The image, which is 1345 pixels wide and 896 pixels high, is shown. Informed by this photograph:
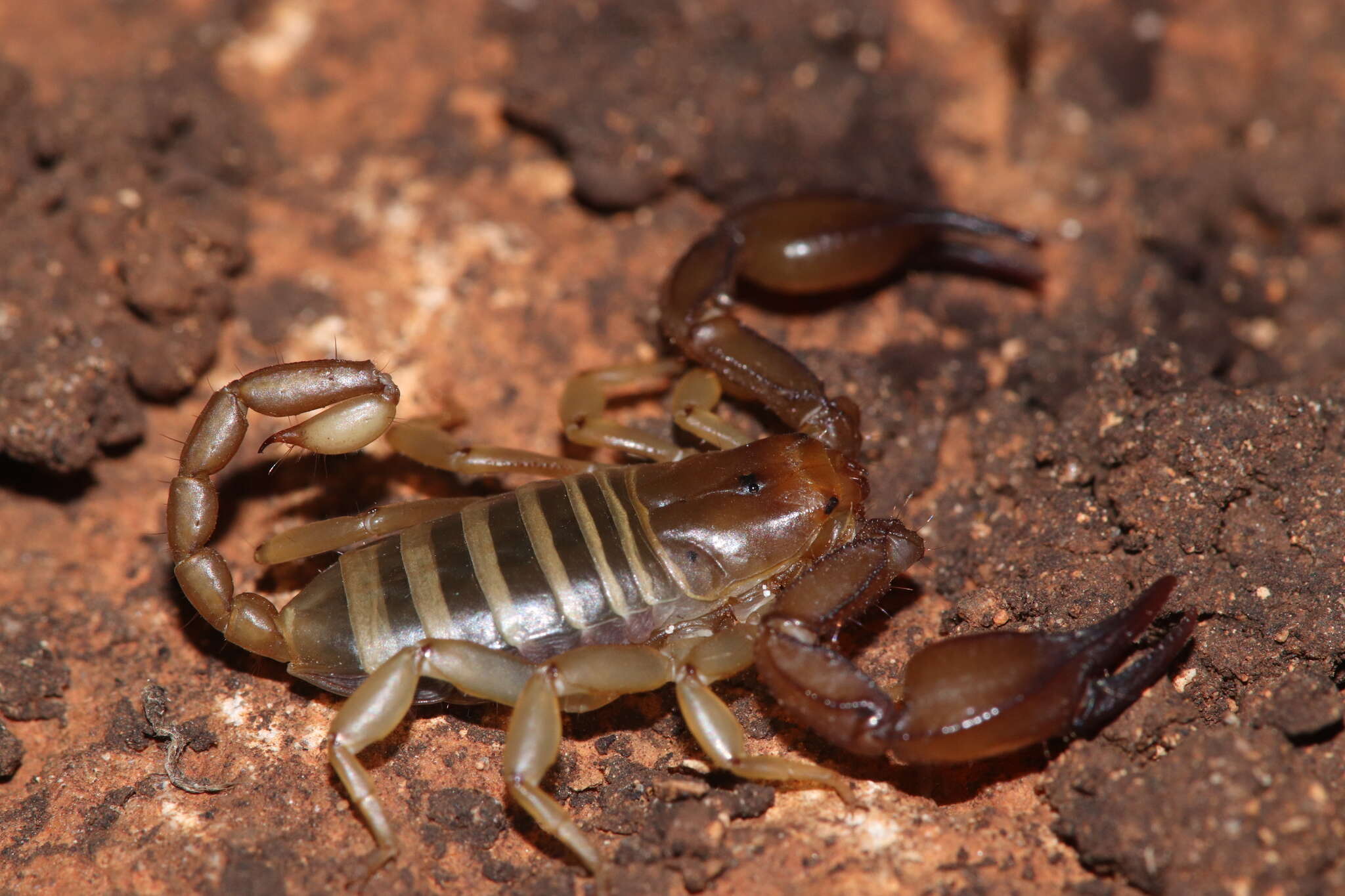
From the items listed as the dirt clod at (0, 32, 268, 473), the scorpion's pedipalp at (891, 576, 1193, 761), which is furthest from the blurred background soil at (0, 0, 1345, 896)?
the scorpion's pedipalp at (891, 576, 1193, 761)

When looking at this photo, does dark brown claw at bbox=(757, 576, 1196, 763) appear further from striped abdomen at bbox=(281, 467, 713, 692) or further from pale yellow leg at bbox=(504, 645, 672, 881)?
striped abdomen at bbox=(281, 467, 713, 692)

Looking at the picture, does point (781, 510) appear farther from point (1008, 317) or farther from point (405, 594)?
point (1008, 317)

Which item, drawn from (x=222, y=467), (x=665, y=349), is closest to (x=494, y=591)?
(x=222, y=467)

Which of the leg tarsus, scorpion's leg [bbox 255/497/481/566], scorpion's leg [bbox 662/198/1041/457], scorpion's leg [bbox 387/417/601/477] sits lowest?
the leg tarsus

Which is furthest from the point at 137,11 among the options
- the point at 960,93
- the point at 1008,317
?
the point at 1008,317

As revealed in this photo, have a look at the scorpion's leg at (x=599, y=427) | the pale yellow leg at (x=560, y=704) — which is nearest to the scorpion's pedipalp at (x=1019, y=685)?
the pale yellow leg at (x=560, y=704)
